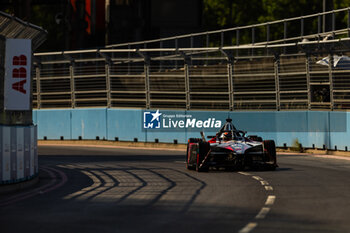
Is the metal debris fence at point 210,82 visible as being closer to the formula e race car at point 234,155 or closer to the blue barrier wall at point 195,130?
the blue barrier wall at point 195,130

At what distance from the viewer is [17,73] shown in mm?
16719

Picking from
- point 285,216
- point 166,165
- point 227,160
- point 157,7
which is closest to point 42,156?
point 166,165

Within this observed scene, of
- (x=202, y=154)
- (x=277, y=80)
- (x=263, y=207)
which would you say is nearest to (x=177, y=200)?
(x=263, y=207)

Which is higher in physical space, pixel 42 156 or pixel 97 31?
pixel 97 31

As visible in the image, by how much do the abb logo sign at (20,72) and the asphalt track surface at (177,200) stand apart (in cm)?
219

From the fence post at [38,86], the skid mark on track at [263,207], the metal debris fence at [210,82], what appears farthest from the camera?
the fence post at [38,86]

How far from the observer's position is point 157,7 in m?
62.5

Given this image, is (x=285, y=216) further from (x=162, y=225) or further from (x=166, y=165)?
(x=166, y=165)

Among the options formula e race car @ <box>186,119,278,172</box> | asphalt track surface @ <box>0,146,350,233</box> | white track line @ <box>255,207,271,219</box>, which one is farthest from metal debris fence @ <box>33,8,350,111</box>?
white track line @ <box>255,207,271,219</box>

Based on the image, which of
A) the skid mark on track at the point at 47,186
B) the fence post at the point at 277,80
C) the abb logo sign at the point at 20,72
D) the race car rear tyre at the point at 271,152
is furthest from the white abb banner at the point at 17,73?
the fence post at the point at 277,80

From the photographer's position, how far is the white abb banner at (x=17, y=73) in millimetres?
16625

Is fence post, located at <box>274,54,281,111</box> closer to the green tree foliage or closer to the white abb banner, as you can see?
the white abb banner

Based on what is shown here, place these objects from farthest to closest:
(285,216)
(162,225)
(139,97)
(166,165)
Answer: (139,97) < (166,165) < (285,216) < (162,225)

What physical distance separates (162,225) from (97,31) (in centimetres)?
4949
